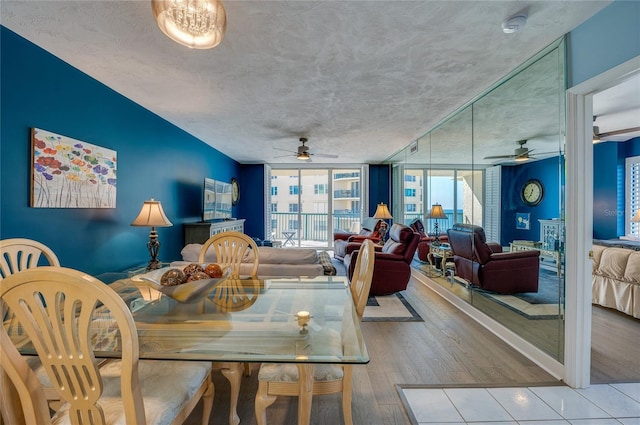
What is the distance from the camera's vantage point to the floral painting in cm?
215

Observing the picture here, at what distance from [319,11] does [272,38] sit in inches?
17.2

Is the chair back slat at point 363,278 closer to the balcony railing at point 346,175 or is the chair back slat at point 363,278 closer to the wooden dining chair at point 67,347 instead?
the wooden dining chair at point 67,347

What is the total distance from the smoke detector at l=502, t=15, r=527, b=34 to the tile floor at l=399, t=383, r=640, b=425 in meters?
2.45

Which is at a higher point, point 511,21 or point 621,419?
point 511,21

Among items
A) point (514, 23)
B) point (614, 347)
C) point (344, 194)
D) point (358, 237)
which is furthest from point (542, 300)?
point (344, 194)

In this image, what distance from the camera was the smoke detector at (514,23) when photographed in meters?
1.75

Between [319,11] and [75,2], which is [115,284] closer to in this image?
[75,2]

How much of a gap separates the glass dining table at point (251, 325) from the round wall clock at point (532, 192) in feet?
6.94

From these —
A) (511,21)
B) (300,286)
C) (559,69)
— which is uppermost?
(511,21)

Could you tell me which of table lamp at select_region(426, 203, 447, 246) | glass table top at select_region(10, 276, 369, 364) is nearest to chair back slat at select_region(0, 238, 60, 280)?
glass table top at select_region(10, 276, 369, 364)

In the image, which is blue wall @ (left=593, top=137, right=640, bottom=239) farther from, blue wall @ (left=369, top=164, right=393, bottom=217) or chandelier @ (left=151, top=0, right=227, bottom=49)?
chandelier @ (left=151, top=0, right=227, bottom=49)

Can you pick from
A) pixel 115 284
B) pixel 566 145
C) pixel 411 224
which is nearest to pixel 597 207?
pixel 411 224

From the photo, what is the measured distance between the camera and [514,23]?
1781mm

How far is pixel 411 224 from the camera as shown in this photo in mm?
6074
